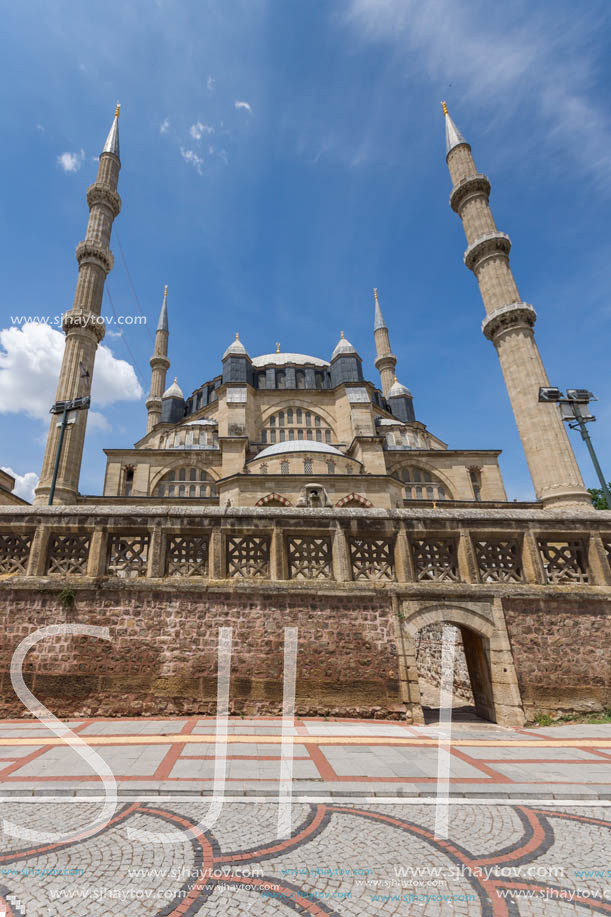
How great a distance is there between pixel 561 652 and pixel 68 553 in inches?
318

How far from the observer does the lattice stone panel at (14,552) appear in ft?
22.8

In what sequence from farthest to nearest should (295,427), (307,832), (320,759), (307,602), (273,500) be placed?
1. (295,427)
2. (273,500)
3. (307,602)
4. (320,759)
5. (307,832)

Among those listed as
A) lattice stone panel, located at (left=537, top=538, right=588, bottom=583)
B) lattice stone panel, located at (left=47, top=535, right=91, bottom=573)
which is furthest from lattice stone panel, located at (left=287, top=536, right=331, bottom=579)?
lattice stone panel, located at (left=537, top=538, right=588, bottom=583)

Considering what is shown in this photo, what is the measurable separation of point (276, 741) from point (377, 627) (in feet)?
7.46

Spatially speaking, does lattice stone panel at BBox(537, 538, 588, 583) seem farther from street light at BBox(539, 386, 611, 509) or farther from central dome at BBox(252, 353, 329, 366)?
central dome at BBox(252, 353, 329, 366)

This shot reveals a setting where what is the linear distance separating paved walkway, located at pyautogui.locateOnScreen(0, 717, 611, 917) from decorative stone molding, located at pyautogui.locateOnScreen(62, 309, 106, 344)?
24508 mm

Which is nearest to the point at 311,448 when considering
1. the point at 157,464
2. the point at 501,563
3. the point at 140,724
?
the point at 157,464

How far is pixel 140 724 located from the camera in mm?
5914

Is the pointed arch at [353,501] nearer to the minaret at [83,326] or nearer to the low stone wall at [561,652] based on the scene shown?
the minaret at [83,326]

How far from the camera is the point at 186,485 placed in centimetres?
3128

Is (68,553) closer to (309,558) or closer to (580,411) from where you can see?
(309,558)

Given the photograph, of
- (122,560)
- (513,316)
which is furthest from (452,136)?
(122,560)

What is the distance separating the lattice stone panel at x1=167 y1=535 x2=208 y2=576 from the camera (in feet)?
23.2

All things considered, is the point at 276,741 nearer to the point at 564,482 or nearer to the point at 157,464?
the point at 564,482
